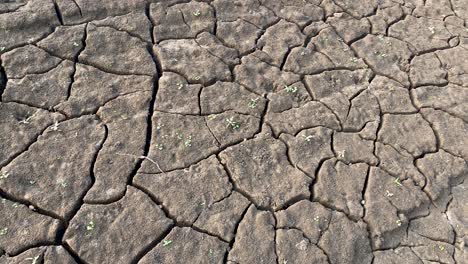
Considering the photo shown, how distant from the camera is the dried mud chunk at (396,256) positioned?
9.40 ft

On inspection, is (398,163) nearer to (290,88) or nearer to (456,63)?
(290,88)

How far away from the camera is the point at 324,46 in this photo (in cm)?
411

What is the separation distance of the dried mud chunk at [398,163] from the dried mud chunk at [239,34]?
4.32 feet

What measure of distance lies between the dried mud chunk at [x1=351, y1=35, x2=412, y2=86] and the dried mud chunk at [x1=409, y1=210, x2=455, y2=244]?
1.21 meters

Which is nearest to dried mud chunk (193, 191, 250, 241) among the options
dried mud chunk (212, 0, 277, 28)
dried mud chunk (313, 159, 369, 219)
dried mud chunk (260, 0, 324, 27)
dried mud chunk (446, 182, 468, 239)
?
dried mud chunk (313, 159, 369, 219)

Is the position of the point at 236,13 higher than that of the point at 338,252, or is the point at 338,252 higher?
the point at 236,13

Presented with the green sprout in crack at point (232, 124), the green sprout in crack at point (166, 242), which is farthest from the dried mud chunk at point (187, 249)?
the green sprout in crack at point (232, 124)

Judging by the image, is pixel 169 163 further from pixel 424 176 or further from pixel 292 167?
pixel 424 176

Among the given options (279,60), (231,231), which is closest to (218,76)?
(279,60)

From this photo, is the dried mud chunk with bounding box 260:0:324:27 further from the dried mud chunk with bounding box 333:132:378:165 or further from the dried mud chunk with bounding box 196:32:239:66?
the dried mud chunk with bounding box 333:132:378:165

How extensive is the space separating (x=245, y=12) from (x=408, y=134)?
173cm

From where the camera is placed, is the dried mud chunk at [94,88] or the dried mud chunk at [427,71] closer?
the dried mud chunk at [94,88]

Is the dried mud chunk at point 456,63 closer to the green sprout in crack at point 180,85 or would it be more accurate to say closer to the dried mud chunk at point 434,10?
the dried mud chunk at point 434,10

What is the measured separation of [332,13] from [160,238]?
2698 millimetres
